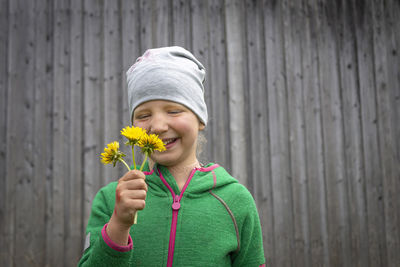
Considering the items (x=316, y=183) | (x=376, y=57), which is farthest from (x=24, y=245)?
(x=376, y=57)

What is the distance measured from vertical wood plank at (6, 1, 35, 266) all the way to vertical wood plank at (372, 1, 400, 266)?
3199mm

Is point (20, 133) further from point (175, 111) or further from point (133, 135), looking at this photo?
point (133, 135)

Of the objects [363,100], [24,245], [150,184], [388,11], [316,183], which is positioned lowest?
[24,245]

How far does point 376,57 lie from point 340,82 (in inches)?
18.6

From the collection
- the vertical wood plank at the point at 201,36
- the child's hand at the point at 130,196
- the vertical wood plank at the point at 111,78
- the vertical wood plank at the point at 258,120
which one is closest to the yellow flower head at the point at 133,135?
the child's hand at the point at 130,196

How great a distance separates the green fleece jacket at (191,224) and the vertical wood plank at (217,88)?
62.1 inches

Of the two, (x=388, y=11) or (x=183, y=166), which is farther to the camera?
(x=388, y=11)

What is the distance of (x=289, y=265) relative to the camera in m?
2.76

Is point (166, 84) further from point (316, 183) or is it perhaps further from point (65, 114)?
point (316, 183)

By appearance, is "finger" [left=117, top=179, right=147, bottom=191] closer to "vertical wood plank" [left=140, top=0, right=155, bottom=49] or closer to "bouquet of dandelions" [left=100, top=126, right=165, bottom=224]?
"bouquet of dandelions" [left=100, top=126, right=165, bottom=224]

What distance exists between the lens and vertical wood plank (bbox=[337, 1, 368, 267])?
9.66 feet

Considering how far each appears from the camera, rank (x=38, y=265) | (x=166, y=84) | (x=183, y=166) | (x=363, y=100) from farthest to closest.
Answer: (x=363, y=100), (x=38, y=265), (x=183, y=166), (x=166, y=84)

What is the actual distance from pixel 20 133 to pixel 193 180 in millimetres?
2127

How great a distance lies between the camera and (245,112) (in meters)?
2.87
